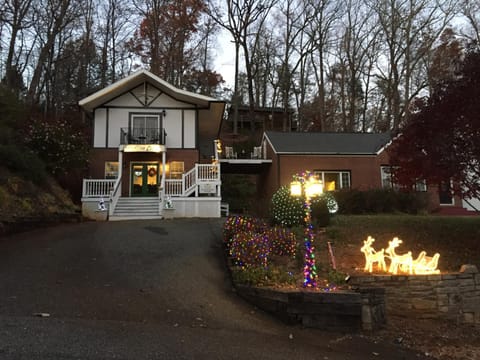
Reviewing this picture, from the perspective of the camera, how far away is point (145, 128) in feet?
61.9

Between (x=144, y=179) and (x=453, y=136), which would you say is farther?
(x=144, y=179)

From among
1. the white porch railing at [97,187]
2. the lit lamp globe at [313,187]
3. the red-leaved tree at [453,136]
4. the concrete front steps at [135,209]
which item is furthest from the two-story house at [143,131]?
the lit lamp globe at [313,187]

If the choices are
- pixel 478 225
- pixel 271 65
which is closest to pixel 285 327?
pixel 478 225

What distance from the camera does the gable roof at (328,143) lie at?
63.6 feet

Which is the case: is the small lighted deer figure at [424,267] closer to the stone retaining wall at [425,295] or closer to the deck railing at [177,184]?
the stone retaining wall at [425,295]

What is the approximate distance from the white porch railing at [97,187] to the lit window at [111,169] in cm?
216

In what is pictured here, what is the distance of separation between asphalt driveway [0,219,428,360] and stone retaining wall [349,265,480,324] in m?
1.80

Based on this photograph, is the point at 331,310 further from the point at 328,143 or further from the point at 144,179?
the point at 328,143

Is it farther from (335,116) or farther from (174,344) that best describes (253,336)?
(335,116)

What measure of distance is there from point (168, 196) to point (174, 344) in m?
11.6

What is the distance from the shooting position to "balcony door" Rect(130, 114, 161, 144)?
18.4 metres

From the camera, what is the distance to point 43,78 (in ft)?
85.8

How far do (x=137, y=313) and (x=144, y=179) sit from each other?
14.5 meters

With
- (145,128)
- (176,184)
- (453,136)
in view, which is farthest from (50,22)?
(453,136)
